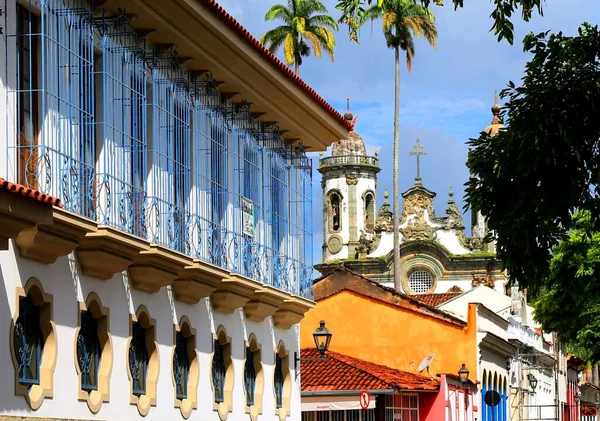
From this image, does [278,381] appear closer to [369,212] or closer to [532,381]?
[532,381]

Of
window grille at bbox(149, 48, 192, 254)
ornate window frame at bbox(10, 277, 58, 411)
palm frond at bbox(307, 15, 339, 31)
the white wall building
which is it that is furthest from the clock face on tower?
ornate window frame at bbox(10, 277, 58, 411)

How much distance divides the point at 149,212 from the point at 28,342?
364 centimetres

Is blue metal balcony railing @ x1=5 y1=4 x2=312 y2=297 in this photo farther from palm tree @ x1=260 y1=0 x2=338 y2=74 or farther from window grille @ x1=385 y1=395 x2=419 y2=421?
palm tree @ x1=260 y1=0 x2=338 y2=74

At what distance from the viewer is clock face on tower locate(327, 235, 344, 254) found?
101500 millimetres

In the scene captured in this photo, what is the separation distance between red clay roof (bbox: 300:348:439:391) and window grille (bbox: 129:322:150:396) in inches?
459

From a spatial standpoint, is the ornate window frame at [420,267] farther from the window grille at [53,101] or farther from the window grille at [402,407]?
the window grille at [53,101]

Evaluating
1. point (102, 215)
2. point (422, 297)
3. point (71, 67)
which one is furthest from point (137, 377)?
point (422, 297)

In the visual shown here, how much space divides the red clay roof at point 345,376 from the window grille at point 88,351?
1356 cm

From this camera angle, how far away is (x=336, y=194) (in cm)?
10225

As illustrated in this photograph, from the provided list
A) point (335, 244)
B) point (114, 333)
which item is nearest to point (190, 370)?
point (114, 333)

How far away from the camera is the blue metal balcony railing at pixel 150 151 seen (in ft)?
51.8

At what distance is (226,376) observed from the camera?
75.8 feet

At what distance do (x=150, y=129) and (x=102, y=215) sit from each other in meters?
2.88

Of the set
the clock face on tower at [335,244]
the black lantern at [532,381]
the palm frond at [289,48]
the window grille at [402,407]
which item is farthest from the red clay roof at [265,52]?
the clock face on tower at [335,244]
